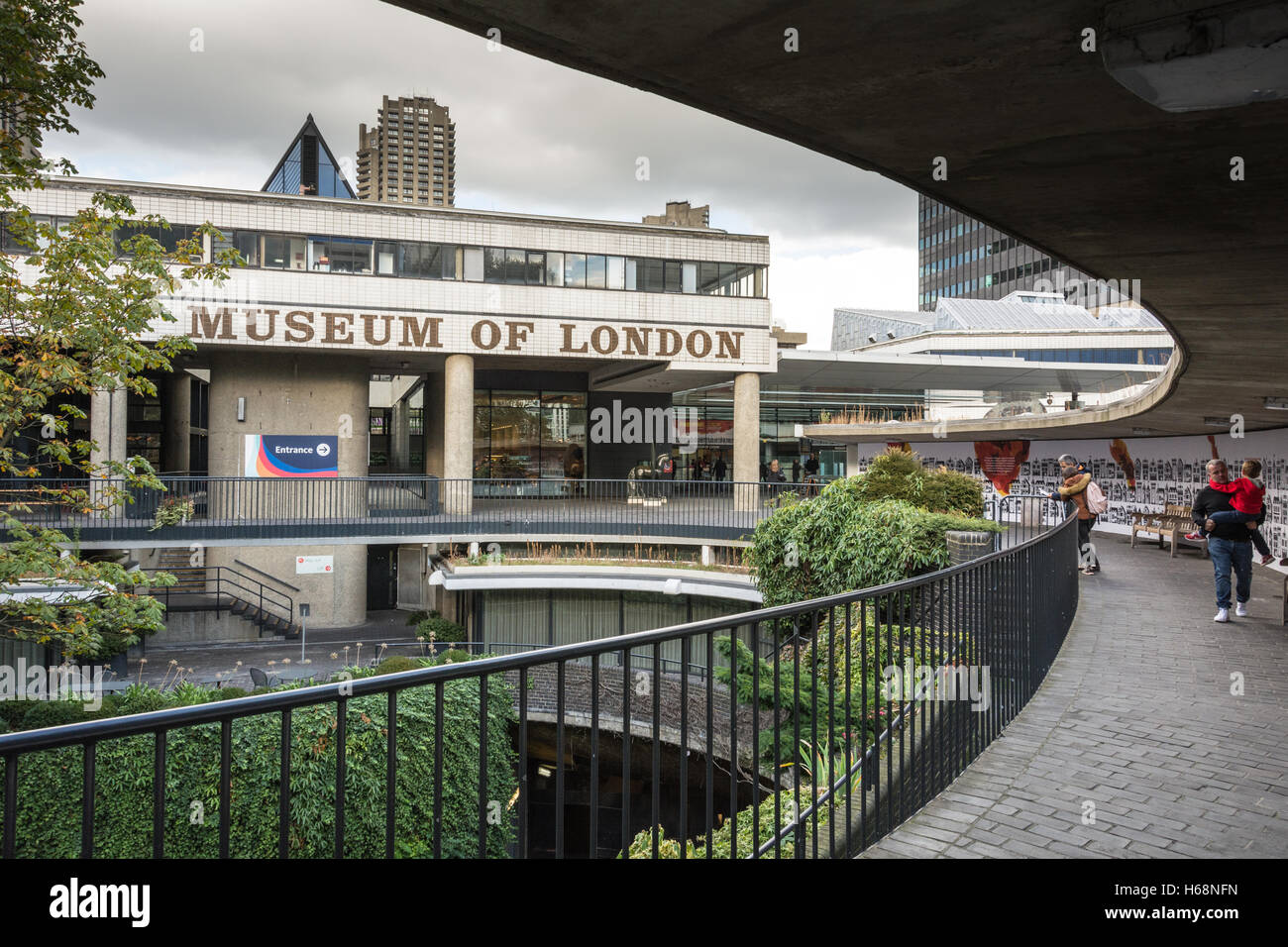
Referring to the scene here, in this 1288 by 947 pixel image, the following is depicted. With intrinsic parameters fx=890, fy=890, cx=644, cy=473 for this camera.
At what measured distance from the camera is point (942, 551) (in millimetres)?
12195

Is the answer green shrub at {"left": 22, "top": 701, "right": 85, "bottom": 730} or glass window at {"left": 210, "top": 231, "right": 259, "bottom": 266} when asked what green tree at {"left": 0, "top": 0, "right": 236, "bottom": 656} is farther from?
glass window at {"left": 210, "top": 231, "right": 259, "bottom": 266}

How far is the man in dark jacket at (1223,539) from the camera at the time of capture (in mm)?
10203

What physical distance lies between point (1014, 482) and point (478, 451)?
18230 millimetres

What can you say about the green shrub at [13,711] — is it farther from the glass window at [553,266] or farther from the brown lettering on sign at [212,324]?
the glass window at [553,266]

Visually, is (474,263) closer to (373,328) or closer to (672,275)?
(373,328)

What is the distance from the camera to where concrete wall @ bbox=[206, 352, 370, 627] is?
86.7 feet

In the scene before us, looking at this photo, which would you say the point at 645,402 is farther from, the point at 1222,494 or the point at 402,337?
the point at 1222,494

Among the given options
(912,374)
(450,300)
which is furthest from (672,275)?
(912,374)

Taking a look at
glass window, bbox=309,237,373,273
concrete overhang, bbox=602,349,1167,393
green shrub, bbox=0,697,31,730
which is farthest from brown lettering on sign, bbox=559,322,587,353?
green shrub, bbox=0,697,31,730

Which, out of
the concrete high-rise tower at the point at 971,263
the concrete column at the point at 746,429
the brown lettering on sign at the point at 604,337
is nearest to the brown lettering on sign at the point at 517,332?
the brown lettering on sign at the point at 604,337

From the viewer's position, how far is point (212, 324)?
24.2m

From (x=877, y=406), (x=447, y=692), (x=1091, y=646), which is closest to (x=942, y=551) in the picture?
(x=1091, y=646)

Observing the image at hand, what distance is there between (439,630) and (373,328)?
8.84 meters
